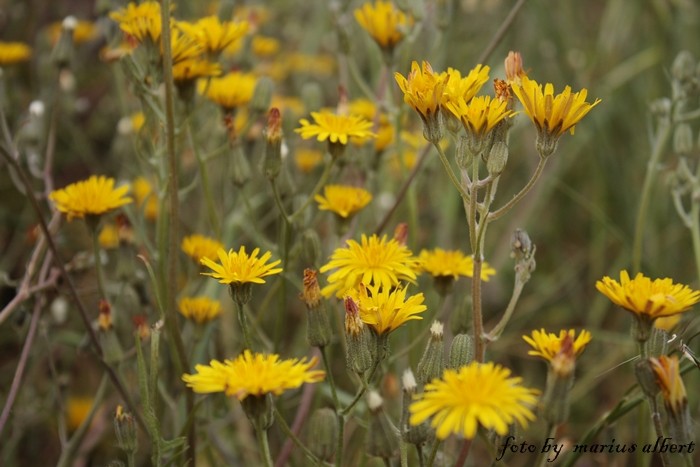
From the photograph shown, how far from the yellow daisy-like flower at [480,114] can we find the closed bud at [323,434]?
0.38m

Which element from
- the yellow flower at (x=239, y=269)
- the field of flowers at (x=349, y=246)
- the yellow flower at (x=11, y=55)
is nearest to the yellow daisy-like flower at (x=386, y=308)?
the field of flowers at (x=349, y=246)

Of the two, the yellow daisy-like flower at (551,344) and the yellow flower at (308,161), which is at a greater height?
the yellow daisy-like flower at (551,344)

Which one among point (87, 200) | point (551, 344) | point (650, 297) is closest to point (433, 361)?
point (551, 344)

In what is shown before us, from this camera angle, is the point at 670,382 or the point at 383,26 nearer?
the point at 670,382

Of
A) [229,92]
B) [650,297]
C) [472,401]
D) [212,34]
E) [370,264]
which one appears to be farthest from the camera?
[229,92]

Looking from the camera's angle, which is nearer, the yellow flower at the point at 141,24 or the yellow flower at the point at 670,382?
the yellow flower at the point at 670,382

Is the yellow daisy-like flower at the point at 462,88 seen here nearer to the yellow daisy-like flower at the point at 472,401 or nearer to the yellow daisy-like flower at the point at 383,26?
the yellow daisy-like flower at the point at 472,401

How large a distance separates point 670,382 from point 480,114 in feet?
1.15

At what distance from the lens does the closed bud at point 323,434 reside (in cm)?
94

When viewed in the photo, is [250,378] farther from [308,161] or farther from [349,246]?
[308,161]

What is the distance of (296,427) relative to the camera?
1.24 meters

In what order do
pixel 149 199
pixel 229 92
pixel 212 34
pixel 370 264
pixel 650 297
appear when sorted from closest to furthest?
pixel 650 297 → pixel 370 264 → pixel 212 34 → pixel 229 92 → pixel 149 199

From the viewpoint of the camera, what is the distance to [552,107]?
893mm

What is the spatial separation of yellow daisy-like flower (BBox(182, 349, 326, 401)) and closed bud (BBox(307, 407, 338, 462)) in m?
0.13
